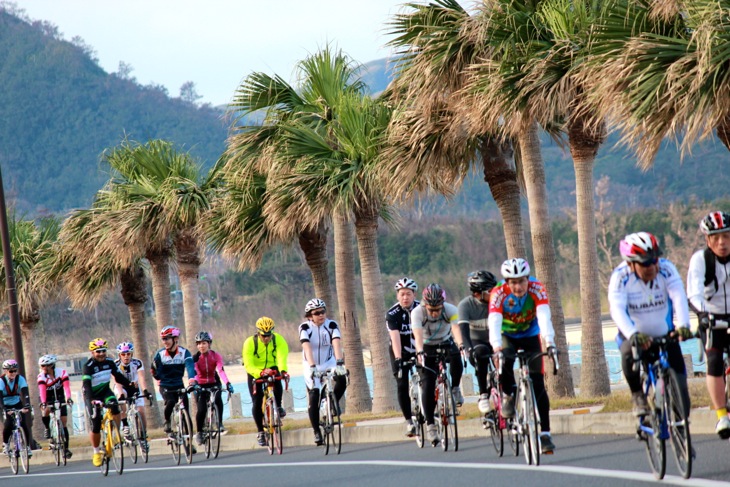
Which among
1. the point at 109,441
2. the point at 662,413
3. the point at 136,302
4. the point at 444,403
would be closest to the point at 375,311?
the point at 109,441

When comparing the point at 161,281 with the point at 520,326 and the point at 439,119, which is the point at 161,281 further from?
the point at 520,326

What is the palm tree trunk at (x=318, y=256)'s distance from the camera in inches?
994

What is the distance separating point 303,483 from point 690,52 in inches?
275

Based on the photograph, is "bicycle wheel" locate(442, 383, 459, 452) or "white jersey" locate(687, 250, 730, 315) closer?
"white jersey" locate(687, 250, 730, 315)

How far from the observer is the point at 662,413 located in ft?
26.6

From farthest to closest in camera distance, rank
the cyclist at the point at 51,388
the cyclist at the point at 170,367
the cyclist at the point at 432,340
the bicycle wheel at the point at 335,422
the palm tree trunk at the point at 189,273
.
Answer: the palm tree trunk at the point at 189,273 < the cyclist at the point at 51,388 < the cyclist at the point at 170,367 < the bicycle wheel at the point at 335,422 < the cyclist at the point at 432,340

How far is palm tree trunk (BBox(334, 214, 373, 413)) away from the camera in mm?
23938

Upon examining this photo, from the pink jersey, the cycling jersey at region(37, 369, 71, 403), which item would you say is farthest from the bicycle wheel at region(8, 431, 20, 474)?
the pink jersey

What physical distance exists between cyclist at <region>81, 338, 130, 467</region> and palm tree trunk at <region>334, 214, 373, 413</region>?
694 centimetres

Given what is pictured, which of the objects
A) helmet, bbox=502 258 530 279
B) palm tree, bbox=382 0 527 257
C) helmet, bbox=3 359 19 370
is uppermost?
palm tree, bbox=382 0 527 257

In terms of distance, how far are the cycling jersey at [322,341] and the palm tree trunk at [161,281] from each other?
14074 millimetres

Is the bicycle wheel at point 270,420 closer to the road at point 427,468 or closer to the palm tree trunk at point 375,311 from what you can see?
the road at point 427,468

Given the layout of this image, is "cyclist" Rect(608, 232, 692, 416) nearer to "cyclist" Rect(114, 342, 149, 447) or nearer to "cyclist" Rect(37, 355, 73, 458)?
"cyclist" Rect(114, 342, 149, 447)

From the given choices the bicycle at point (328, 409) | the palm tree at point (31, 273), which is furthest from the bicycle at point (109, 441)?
the palm tree at point (31, 273)
